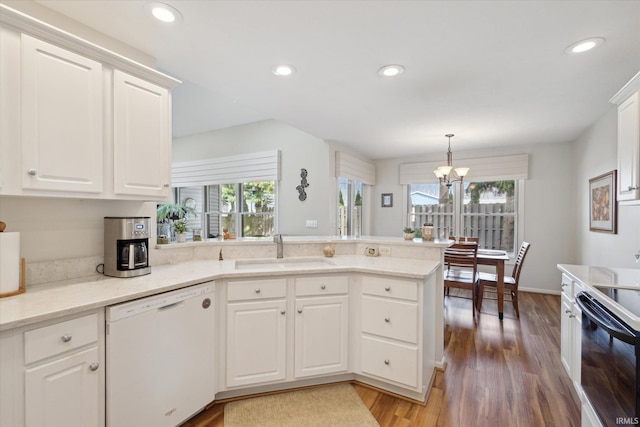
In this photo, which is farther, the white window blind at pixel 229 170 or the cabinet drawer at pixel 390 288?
the white window blind at pixel 229 170

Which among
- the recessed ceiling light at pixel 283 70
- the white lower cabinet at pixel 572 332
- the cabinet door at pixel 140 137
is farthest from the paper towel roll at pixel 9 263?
the white lower cabinet at pixel 572 332

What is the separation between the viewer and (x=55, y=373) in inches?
49.3

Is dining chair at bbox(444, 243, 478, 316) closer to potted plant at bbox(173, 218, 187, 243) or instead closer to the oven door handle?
the oven door handle

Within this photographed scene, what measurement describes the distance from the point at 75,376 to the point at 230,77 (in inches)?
89.0

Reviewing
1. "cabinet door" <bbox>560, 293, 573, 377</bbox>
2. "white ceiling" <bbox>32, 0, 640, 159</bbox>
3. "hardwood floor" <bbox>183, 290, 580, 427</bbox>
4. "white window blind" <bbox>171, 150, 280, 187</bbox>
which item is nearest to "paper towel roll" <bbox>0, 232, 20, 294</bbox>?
"hardwood floor" <bbox>183, 290, 580, 427</bbox>

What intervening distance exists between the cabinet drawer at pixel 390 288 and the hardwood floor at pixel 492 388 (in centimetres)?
75

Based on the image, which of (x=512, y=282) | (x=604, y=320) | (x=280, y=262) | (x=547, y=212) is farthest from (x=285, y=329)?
(x=547, y=212)

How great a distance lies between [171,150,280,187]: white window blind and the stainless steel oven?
406 centimetres

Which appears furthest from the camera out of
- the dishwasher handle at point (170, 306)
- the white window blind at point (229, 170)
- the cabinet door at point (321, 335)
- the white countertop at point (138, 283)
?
the white window blind at point (229, 170)

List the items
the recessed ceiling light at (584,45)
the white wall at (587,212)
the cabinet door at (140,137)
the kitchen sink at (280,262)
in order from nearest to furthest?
1. the cabinet door at (140,137)
2. the recessed ceiling light at (584,45)
3. the kitchen sink at (280,262)
4. the white wall at (587,212)

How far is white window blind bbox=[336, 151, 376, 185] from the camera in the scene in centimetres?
468

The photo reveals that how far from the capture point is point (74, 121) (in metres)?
1.61

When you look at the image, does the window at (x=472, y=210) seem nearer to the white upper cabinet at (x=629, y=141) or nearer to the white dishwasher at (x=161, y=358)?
the white upper cabinet at (x=629, y=141)

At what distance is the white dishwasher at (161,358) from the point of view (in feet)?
4.75
